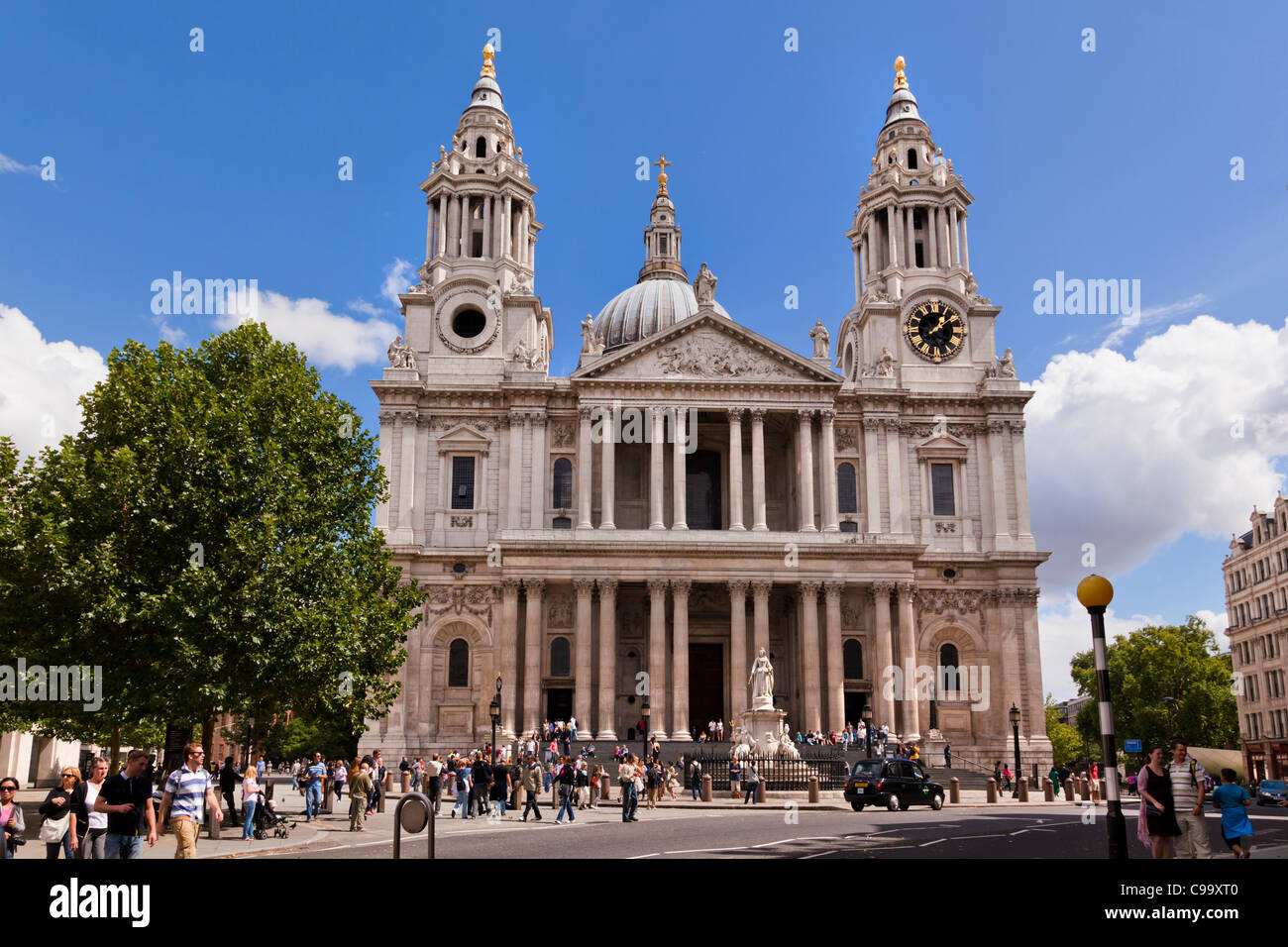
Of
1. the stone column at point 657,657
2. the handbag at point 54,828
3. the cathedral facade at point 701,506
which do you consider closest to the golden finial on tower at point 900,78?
the cathedral facade at point 701,506

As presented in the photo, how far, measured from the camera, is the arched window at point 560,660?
51719 mm

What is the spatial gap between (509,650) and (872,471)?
20347 millimetres

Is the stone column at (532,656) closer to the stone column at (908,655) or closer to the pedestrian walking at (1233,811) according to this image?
the stone column at (908,655)

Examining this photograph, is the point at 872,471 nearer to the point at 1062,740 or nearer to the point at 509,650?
the point at 509,650

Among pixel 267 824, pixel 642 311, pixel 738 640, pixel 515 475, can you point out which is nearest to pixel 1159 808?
pixel 267 824

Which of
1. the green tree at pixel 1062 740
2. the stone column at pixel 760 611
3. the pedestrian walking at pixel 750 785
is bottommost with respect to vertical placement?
the green tree at pixel 1062 740

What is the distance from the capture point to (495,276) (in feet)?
194

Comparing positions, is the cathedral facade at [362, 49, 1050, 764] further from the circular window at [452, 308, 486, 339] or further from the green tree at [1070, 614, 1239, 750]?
the green tree at [1070, 614, 1239, 750]

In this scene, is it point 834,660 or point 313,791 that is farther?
point 834,660

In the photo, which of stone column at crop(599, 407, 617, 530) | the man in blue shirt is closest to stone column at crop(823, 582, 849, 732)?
stone column at crop(599, 407, 617, 530)

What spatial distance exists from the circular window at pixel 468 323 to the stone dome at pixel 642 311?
18.2m

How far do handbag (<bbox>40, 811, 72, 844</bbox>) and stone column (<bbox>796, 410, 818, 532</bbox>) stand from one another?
137 ft

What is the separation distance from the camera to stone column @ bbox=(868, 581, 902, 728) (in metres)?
50.7

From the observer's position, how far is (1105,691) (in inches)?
533
